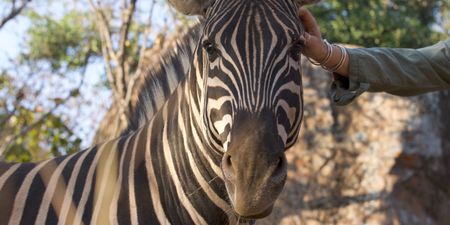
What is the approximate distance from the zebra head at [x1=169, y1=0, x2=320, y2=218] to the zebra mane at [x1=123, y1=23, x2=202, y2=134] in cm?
54

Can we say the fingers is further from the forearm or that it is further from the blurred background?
the blurred background

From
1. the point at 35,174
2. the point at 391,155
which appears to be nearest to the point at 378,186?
the point at 391,155

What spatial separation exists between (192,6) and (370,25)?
11.3 m

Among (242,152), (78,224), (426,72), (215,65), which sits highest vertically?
(215,65)

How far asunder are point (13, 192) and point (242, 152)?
1385 millimetres

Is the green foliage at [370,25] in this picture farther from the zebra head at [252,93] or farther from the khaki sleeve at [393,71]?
the zebra head at [252,93]

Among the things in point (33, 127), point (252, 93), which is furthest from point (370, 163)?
point (252, 93)

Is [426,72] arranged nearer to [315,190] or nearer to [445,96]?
[315,190]

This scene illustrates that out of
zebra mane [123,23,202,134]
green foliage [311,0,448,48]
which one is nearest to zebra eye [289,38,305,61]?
zebra mane [123,23,202,134]

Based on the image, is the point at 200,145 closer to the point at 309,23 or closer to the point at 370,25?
the point at 309,23

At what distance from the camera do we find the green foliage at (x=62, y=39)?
13094mm

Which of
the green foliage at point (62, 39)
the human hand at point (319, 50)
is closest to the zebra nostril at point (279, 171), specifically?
the human hand at point (319, 50)

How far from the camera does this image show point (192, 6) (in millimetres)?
3250

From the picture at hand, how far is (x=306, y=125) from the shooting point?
8219 millimetres
